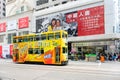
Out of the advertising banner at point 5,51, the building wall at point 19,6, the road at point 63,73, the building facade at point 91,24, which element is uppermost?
the building wall at point 19,6

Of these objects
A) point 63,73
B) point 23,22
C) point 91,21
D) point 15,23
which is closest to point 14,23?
point 15,23

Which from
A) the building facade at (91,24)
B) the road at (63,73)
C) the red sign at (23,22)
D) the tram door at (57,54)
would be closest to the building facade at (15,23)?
the red sign at (23,22)

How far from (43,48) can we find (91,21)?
38.5ft

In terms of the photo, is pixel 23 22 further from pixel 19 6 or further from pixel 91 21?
pixel 91 21

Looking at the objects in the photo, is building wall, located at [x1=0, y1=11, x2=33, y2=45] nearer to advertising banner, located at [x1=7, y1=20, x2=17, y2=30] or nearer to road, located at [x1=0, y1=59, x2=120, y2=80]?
advertising banner, located at [x1=7, y1=20, x2=17, y2=30]

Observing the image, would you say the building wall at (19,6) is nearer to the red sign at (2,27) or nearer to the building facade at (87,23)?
the red sign at (2,27)

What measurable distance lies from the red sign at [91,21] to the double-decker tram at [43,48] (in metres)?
10.4

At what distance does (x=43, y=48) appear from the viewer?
95.9 feet

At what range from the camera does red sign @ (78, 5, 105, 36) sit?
120 ft

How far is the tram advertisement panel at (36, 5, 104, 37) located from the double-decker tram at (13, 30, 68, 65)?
1055 cm

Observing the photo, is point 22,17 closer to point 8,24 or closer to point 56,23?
point 8,24

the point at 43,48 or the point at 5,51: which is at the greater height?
the point at 43,48

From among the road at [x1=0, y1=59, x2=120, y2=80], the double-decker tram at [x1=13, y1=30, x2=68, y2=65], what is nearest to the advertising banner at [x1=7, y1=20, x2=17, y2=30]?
the double-decker tram at [x1=13, y1=30, x2=68, y2=65]

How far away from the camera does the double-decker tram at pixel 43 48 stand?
27359 millimetres
